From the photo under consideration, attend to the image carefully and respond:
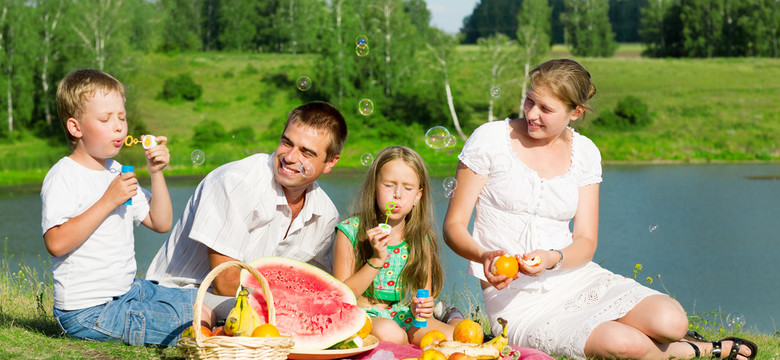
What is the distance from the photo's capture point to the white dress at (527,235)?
15.9 feet

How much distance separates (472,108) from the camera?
41.7 meters

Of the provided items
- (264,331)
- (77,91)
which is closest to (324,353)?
(264,331)

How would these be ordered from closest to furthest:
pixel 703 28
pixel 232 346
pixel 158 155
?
pixel 232 346
pixel 158 155
pixel 703 28

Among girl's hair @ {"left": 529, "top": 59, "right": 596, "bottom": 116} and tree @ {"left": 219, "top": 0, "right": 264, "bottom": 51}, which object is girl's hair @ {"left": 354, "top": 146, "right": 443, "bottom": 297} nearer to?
girl's hair @ {"left": 529, "top": 59, "right": 596, "bottom": 116}

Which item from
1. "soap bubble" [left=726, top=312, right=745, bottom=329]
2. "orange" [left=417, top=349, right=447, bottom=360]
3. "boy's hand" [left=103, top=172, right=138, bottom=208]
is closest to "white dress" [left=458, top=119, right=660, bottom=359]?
"orange" [left=417, top=349, right=447, bottom=360]

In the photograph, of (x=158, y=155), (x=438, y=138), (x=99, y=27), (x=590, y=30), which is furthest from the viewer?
(x=590, y=30)

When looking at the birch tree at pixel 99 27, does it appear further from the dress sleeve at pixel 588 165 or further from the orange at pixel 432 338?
the orange at pixel 432 338

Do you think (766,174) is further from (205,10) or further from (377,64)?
(205,10)

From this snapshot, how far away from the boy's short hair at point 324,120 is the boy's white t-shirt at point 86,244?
113cm

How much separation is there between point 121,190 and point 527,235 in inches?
94.9

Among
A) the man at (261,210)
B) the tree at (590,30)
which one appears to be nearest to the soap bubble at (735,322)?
the man at (261,210)

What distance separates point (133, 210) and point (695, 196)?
2129cm

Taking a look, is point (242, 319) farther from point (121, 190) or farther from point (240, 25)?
point (240, 25)

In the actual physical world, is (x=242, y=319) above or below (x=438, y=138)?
below
